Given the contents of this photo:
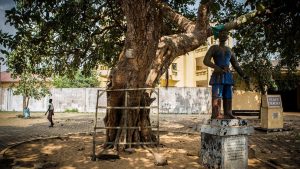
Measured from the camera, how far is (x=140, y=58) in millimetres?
8883

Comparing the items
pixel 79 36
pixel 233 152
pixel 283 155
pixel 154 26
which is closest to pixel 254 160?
pixel 283 155

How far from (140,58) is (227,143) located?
3855 millimetres

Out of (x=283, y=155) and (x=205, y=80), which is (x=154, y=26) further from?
(x=205, y=80)

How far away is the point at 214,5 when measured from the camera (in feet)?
21.1

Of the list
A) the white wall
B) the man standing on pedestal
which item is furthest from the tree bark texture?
the white wall

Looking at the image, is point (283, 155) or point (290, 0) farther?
point (283, 155)

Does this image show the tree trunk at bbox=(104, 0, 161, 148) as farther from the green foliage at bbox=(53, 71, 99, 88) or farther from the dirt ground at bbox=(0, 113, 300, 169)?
the green foliage at bbox=(53, 71, 99, 88)

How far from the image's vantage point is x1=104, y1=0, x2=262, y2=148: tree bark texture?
8766 millimetres

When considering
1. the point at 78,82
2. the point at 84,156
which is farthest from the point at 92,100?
the point at 84,156

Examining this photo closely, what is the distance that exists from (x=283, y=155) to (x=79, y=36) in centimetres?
1058

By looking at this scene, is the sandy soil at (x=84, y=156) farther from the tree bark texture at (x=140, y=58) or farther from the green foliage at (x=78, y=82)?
the green foliage at (x=78, y=82)

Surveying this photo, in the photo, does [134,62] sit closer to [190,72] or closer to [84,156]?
[84,156]

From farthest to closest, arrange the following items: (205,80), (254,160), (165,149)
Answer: (205,80), (165,149), (254,160)

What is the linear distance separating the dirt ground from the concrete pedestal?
0.73 m
